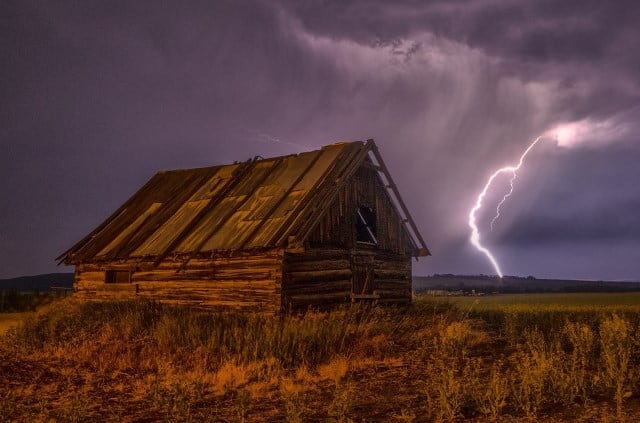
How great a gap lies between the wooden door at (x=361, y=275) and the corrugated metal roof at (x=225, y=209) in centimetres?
266

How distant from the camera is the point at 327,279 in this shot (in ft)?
52.0

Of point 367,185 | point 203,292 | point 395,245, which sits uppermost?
point 367,185

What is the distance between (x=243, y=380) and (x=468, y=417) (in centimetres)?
384

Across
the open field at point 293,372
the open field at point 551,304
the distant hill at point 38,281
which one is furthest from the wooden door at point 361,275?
the distant hill at point 38,281

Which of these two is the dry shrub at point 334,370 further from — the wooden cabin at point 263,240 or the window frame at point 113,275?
the window frame at point 113,275

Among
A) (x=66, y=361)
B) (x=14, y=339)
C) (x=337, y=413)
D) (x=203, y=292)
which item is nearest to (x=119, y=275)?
(x=203, y=292)

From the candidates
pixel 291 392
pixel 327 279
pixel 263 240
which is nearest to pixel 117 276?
pixel 263 240

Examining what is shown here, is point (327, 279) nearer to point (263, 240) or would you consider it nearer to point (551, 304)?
point (263, 240)

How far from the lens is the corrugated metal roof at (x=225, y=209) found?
1528 centimetres

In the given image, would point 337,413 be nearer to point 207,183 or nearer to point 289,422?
point 289,422

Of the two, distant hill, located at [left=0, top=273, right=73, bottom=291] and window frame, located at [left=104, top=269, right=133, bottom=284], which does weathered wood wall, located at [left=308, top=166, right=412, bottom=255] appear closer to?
window frame, located at [left=104, top=269, right=133, bottom=284]

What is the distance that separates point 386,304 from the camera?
1880 cm

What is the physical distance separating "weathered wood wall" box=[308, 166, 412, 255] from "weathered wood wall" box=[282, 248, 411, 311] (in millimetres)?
352

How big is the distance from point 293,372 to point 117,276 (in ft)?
36.3
